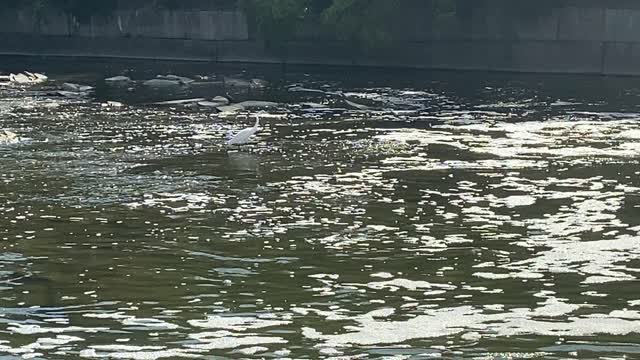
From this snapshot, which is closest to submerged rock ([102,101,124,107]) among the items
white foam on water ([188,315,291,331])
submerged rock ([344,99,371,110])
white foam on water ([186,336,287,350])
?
submerged rock ([344,99,371,110])

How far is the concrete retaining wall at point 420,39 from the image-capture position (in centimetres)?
6831

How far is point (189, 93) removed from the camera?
2148 inches

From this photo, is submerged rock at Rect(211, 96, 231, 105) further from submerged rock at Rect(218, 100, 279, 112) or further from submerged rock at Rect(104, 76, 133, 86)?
submerged rock at Rect(104, 76, 133, 86)

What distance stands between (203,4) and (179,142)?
50787mm

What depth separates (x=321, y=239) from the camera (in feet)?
66.7

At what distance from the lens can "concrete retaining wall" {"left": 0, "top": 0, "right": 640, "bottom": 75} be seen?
6831 centimetres

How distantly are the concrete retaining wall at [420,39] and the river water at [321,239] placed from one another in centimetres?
2776

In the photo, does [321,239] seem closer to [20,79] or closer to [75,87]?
[75,87]

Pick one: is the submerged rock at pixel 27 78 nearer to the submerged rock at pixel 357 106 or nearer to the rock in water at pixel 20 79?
the rock in water at pixel 20 79

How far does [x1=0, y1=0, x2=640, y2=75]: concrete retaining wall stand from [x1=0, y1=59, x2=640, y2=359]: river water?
27.8m

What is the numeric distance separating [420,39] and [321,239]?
54289mm

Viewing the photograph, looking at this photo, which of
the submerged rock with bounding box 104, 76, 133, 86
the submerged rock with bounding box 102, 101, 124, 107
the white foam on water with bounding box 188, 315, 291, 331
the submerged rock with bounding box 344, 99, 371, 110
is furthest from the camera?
the submerged rock with bounding box 104, 76, 133, 86

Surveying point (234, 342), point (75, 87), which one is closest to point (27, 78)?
point (75, 87)

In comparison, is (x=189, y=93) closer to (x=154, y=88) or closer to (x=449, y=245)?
(x=154, y=88)
